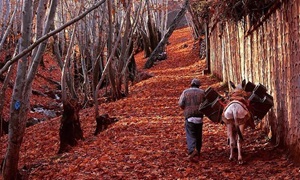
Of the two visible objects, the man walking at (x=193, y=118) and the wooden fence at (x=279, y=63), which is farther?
the man walking at (x=193, y=118)

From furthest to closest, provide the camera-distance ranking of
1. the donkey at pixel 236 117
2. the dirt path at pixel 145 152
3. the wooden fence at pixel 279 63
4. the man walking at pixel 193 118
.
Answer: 1. the man walking at pixel 193 118
2. the donkey at pixel 236 117
3. the dirt path at pixel 145 152
4. the wooden fence at pixel 279 63

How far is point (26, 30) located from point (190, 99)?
3.51 meters

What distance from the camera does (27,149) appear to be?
45.4 feet

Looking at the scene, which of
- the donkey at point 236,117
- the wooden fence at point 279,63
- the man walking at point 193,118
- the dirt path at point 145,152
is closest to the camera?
the wooden fence at point 279,63

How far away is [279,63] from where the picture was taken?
9164 millimetres

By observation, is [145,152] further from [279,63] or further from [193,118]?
[279,63]

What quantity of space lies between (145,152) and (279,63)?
→ 3.17 metres

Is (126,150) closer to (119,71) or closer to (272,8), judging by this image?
(272,8)

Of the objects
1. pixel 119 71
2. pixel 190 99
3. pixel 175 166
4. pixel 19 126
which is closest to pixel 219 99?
pixel 190 99

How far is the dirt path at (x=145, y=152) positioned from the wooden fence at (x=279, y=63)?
45 cm

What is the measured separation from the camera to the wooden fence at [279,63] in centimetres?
803

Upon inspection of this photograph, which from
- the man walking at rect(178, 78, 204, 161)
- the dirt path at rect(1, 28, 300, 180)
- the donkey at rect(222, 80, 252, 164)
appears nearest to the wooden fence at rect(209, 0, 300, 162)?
the dirt path at rect(1, 28, 300, 180)

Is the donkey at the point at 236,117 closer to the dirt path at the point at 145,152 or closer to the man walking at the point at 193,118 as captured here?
the dirt path at the point at 145,152

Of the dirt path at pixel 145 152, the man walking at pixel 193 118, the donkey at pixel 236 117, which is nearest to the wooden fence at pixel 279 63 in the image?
the dirt path at pixel 145 152
